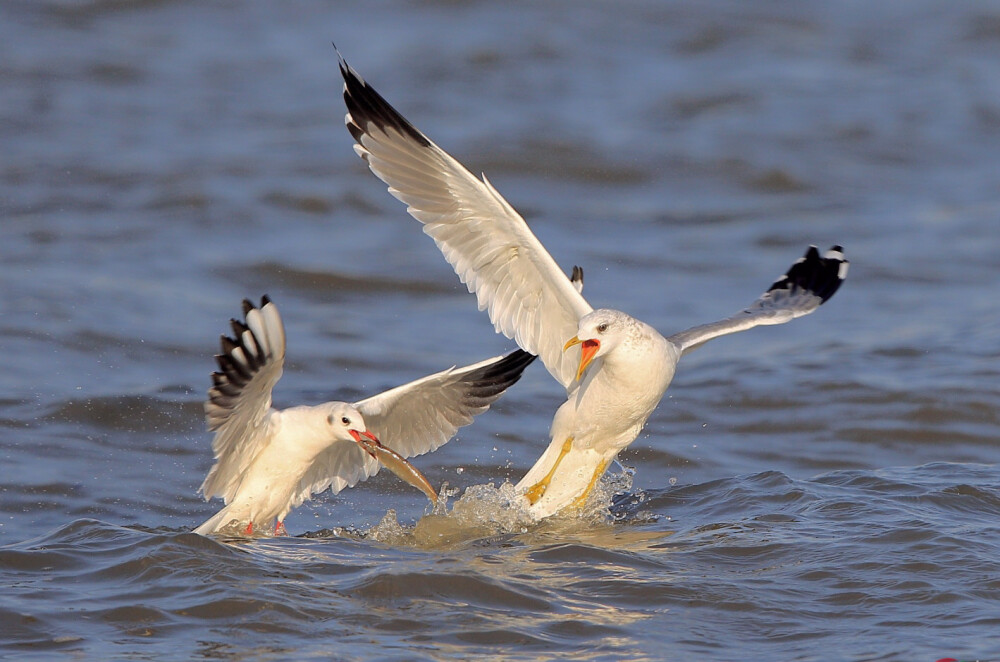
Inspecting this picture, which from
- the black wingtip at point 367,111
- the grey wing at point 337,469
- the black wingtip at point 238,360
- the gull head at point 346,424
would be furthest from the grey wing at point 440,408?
the black wingtip at point 238,360

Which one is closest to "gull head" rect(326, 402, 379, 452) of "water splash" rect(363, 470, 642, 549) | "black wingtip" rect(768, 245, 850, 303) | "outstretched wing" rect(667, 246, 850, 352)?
"water splash" rect(363, 470, 642, 549)

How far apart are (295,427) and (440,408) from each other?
3.47 ft

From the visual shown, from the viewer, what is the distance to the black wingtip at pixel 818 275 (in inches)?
330

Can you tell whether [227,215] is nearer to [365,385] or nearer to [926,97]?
[365,385]

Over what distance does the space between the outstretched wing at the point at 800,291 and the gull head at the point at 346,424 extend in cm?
207

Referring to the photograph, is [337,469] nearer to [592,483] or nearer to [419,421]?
[419,421]

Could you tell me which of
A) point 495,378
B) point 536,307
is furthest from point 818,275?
point 495,378

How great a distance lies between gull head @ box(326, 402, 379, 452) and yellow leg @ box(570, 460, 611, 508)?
1184 millimetres

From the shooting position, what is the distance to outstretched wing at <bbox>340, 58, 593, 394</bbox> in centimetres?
682

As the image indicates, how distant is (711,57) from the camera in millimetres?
18953

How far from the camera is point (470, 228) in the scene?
6.98 meters

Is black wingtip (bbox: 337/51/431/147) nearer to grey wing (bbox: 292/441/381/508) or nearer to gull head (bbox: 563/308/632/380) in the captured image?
gull head (bbox: 563/308/632/380)

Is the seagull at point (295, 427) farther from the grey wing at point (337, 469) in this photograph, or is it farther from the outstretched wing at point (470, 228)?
the outstretched wing at point (470, 228)

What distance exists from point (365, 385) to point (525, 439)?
1.43m
